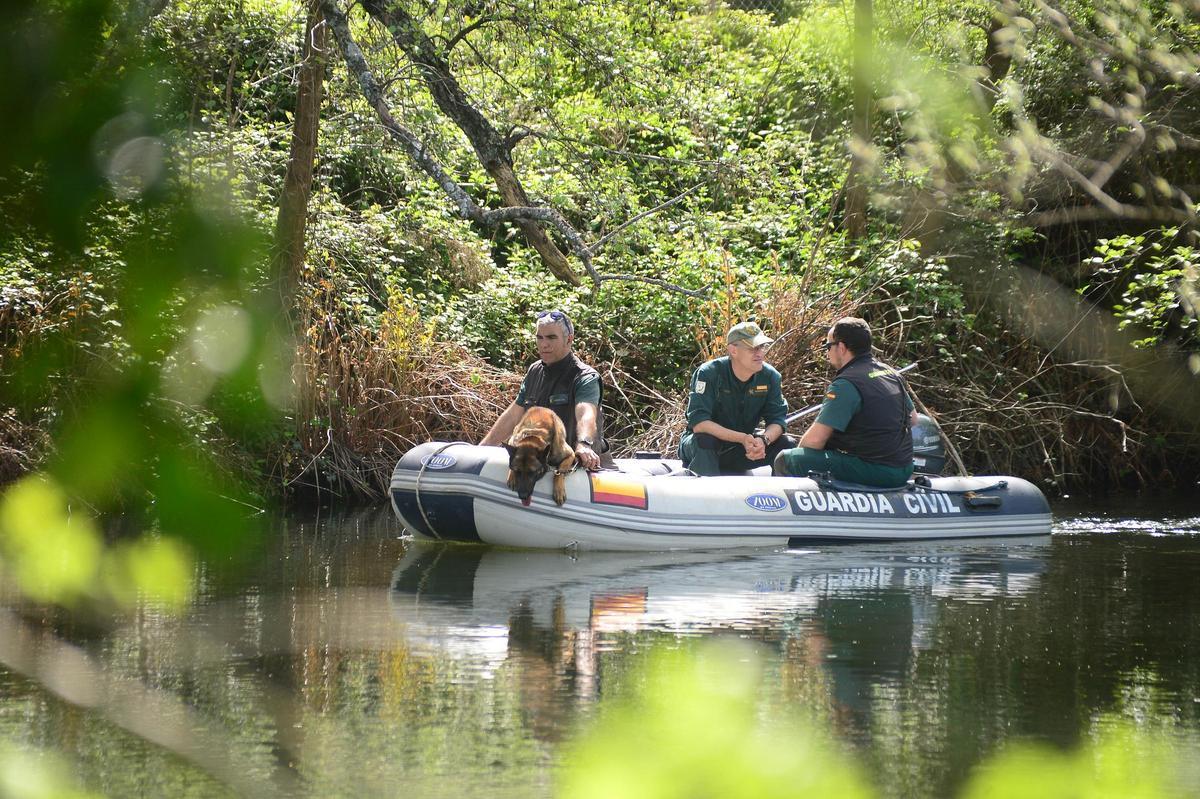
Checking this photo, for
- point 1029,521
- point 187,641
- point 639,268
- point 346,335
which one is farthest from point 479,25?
point 187,641

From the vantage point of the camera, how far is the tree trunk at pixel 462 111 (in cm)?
1038

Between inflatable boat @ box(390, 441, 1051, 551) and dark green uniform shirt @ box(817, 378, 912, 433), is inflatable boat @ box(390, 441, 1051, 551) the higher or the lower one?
the lower one

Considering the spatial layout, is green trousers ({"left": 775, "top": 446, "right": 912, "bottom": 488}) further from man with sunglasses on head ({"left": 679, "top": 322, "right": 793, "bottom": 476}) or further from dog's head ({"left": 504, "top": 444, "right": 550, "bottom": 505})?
dog's head ({"left": 504, "top": 444, "right": 550, "bottom": 505})

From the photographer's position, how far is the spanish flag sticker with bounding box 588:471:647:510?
29.6 ft

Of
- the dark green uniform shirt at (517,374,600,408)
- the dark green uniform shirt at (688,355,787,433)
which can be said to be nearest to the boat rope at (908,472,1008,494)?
the dark green uniform shirt at (688,355,787,433)

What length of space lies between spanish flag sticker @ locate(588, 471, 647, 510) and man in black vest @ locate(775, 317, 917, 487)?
1.17 m

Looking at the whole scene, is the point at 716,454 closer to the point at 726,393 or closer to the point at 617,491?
the point at 726,393

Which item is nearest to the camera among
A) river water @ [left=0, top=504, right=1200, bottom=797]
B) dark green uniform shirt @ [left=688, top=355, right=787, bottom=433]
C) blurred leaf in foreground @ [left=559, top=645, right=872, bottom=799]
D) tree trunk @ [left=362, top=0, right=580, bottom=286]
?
blurred leaf in foreground @ [left=559, top=645, right=872, bottom=799]

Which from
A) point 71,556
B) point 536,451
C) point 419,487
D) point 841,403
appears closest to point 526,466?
point 536,451

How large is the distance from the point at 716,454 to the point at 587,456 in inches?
50.9

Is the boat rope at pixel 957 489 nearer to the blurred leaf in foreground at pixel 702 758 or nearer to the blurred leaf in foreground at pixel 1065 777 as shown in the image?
the blurred leaf in foreground at pixel 1065 777

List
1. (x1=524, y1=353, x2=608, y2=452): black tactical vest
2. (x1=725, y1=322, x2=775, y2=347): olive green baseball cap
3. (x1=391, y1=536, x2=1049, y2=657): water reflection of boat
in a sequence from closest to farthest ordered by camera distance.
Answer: (x1=391, y1=536, x2=1049, y2=657): water reflection of boat, (x1=524, y1=353, x2=608, y2=452): black tactical vest, (x1=725, y1=322, x2=775, y2=347): olive green baseball cap

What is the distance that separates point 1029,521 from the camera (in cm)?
1009

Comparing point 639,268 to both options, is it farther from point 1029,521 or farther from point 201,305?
point 201,305
